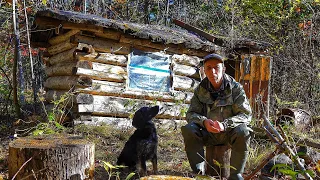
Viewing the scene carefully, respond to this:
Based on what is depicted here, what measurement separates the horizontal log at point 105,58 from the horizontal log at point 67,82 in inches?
20.2

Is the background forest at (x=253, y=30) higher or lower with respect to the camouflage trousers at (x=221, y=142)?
higher

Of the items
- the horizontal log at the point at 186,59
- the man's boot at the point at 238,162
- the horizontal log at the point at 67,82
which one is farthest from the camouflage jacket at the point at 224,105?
the horizontal log at the point at 186,59

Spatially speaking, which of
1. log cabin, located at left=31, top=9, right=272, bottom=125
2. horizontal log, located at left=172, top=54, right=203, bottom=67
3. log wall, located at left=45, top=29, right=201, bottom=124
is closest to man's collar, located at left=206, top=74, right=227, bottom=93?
log wall, located at left=45, top=29, right=201, bottom=124

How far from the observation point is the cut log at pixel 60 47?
785cm

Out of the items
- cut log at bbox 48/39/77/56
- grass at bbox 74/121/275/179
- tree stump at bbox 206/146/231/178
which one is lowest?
grass at bbox 74/121/275/179

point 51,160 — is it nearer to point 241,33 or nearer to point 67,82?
point 67,82

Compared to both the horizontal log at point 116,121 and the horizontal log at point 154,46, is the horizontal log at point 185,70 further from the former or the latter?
the horizontal log at point 116,121

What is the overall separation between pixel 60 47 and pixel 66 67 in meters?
0.87

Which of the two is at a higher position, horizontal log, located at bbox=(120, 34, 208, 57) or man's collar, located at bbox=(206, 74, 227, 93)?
horizontal log, located at bbox=(120, 34, 208, 57)

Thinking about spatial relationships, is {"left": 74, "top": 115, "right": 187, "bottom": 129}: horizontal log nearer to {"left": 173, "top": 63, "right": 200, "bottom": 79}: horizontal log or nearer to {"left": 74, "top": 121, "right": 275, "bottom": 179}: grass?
{"left": 74, "top": 121, "right": 275, "bottom": 179}: grass

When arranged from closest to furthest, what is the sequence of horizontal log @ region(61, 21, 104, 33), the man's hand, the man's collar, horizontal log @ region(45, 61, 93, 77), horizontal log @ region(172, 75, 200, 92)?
the man's hand → the man's collar → horizontal log @ region(61, 21, 104, 33) → horizontal log @ region(45, 61, 93, 77) → horizontal log @ region(172, 75, 200, 92)

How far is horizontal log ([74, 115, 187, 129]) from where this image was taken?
726 cm

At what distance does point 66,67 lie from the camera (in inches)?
309

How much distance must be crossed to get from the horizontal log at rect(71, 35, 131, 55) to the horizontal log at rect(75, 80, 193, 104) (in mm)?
795
